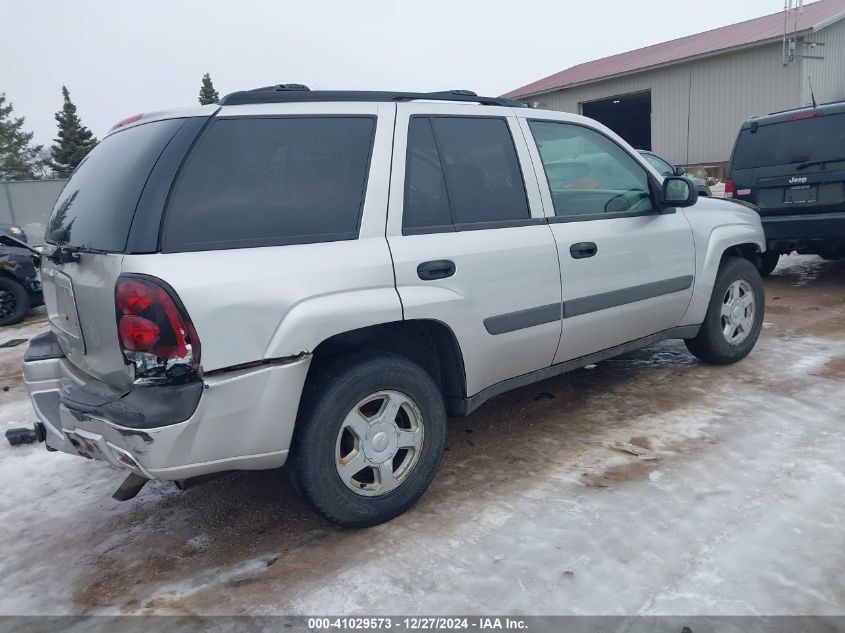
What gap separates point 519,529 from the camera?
9.62ft

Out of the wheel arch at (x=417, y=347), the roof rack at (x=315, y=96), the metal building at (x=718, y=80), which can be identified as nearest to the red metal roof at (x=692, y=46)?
the metal building at (x=718, y=80)

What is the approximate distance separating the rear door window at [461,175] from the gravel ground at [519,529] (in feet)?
4.37

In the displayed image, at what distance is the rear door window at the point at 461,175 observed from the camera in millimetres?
3174

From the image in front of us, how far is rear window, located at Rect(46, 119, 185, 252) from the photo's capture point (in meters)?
2.62

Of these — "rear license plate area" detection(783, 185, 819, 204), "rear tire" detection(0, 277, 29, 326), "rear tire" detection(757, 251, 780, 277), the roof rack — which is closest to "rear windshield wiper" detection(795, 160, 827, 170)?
"rear license plate area" detection(783, 185, 819, 204)

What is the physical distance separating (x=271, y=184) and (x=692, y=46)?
2413 cm

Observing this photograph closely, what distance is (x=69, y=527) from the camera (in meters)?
3.24

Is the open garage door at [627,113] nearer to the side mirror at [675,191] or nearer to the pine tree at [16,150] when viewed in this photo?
the side mirror at [675,191]

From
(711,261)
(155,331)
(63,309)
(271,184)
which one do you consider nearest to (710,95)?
(711,261)

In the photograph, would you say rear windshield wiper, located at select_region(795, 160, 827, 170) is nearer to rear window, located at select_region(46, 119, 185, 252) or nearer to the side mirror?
the side mirror

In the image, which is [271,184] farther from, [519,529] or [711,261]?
[711,261]

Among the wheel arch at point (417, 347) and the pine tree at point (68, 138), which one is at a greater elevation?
the pine tree at point (68, 138)

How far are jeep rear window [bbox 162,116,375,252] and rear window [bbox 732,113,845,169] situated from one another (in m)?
5.83

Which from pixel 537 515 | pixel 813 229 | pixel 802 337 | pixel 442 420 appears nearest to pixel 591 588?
pixel 537 515
